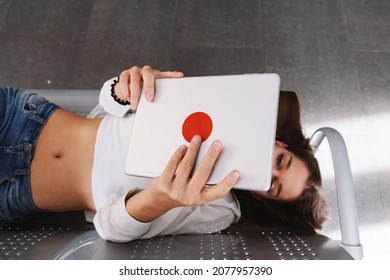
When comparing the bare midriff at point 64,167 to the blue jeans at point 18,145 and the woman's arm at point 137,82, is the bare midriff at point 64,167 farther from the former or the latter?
the woman's arm at point 137,82

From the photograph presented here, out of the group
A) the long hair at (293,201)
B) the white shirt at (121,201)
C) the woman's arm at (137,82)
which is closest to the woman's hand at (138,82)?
the woman's arm at (137,82)

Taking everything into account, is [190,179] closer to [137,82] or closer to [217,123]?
[217,123]

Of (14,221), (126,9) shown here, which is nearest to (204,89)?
(14,221)

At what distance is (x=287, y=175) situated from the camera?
34.4 inches

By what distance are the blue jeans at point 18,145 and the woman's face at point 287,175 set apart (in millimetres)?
556

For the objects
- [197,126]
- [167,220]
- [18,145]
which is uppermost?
[197,126]

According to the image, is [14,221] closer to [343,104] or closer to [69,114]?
[69,114]

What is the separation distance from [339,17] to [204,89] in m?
1.09

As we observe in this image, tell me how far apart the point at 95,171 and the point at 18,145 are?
21cm

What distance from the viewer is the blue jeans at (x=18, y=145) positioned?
95cm

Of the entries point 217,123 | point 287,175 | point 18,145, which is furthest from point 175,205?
point 18,145

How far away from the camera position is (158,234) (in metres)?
0.84

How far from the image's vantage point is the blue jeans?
947mm

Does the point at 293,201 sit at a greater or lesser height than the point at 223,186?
lesser
